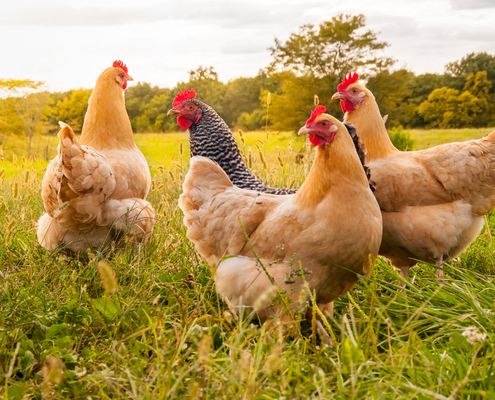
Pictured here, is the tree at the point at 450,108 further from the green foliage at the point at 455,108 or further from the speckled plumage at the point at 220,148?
the speckled plumage at the point at 220,148

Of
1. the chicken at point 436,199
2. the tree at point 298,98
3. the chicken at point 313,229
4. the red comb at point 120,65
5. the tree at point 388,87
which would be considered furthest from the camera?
the tree at point 388,87

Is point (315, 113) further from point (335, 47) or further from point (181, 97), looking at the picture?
point (335, 47)

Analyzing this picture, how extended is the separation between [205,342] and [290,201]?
1.68 meters

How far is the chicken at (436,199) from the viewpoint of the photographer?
3318 mm

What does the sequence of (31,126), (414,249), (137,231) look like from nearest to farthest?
1. (414,249)
2. (137,231)
3. (31,126)

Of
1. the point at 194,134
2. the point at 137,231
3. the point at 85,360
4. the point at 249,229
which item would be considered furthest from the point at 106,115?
the point at 85,360

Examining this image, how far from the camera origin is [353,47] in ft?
83.1

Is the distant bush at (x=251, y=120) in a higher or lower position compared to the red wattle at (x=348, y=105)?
higher

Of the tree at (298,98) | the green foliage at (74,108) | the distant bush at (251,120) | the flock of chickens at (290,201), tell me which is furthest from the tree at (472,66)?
the flock of chickens at (290,201)

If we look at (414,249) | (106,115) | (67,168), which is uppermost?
(106,115)

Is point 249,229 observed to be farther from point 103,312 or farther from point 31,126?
point 31,126

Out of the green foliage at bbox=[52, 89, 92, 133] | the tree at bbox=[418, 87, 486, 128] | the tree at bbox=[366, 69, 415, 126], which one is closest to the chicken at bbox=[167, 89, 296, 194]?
the green foliage at bbox=[52, 89, 92, 133]

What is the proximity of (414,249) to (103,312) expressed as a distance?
2.59m

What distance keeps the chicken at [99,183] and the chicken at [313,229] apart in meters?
0.99
